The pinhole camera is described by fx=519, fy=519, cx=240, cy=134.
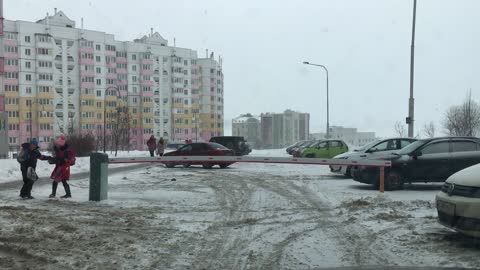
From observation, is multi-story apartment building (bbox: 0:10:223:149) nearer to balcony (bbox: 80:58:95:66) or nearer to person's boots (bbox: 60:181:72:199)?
balcony (bbox: 80:58:95:66)

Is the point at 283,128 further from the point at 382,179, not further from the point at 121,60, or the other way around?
the point at 382,179

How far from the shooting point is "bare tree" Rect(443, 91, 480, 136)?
50.7 meters

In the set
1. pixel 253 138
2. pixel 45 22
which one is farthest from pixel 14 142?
pixel 253 138

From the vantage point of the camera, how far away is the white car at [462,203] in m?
6.61

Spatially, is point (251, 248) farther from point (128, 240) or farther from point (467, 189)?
point (467, 189)

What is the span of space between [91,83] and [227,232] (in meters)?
94.4

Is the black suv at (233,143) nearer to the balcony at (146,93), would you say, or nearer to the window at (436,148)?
the window at (436,148)

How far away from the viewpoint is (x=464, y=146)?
14203mm

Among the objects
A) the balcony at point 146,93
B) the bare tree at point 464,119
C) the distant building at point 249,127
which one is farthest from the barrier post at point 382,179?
the distant building at point 249,127

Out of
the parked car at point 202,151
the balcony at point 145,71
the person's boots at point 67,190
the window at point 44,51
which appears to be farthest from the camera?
the balcony at point 145,71

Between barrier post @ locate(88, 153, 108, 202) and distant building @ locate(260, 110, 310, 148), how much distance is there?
103 metres

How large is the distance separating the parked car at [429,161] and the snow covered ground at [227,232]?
0.75 m

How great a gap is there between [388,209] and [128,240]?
5336 mm

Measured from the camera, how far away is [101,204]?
11336 millimetres
